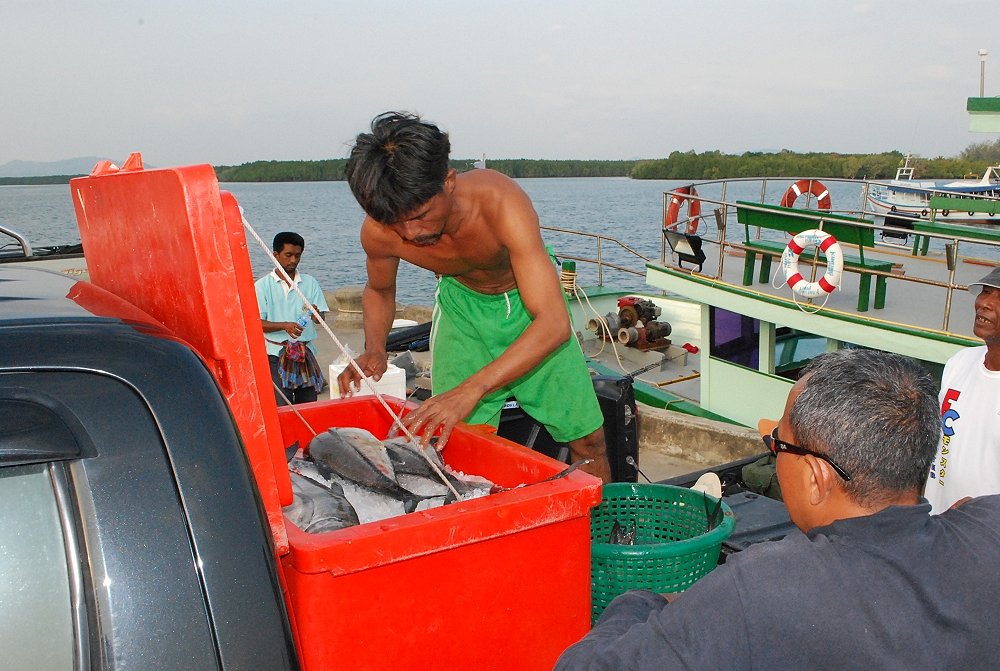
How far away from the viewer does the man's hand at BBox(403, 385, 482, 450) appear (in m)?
2.74

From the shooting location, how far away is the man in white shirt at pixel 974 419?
3551 mm

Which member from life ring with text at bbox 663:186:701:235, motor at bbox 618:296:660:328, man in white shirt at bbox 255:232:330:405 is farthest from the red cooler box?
motor at bbox 618:296:660:328

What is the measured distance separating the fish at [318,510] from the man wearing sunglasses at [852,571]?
0.70m

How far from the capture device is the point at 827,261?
7727 mm

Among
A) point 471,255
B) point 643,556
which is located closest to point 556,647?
point 643,556

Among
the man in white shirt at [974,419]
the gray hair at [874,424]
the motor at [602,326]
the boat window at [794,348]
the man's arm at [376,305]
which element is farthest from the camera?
the motor at [602,326]

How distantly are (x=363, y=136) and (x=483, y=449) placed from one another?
1.23 m

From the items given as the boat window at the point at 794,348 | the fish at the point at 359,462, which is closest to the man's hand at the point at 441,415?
the fish at the point at 359,462

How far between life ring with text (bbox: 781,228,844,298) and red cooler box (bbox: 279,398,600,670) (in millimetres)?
5950

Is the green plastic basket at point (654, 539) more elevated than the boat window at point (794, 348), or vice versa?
the green plastic basket at point (654, 539)

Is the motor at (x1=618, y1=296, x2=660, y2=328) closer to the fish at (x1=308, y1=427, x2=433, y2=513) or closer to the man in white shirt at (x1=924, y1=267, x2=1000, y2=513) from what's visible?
the man in white shirt at (x1=924, y1=267, x2=1000, y2=513)

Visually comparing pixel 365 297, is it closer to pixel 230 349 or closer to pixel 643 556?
pixel 643 556

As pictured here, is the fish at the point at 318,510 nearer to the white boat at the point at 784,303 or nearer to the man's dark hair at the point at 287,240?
the man's dark hair at the point at 287,240

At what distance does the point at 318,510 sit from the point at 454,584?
16.4 inches
